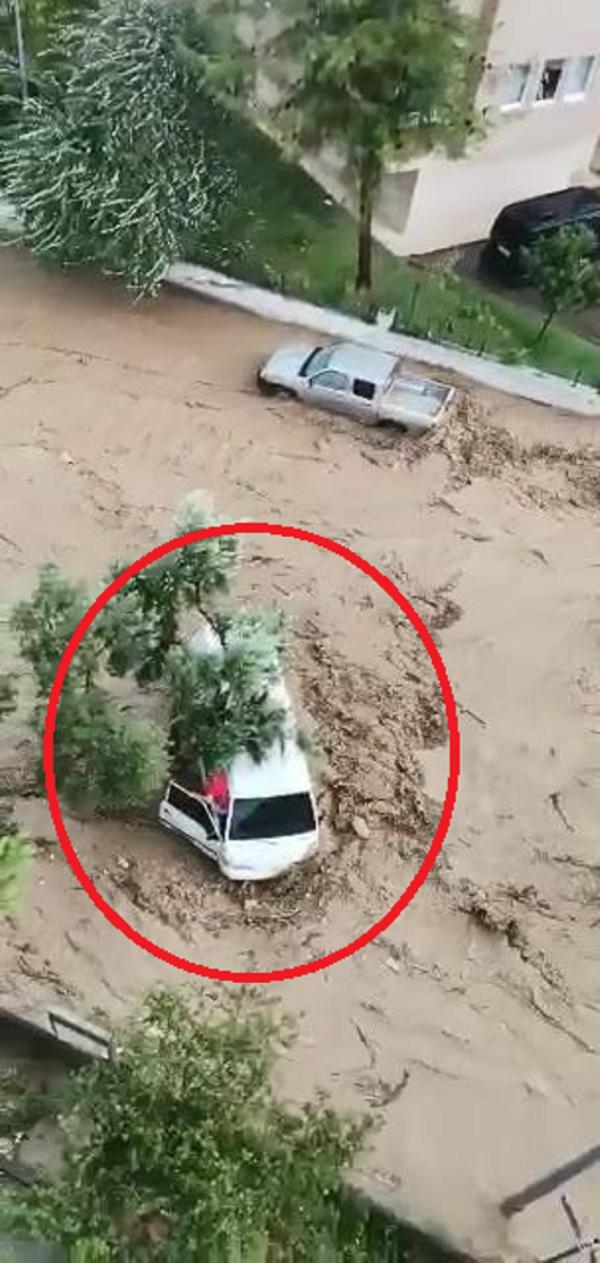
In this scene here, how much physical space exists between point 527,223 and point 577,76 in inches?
86.5

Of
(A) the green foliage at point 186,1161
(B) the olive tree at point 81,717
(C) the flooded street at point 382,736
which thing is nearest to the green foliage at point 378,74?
(C) the flooded street at point 382,736

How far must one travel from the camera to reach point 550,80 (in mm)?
19672

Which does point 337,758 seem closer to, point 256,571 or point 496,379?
point 256,571

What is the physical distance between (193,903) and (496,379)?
925 centimetres

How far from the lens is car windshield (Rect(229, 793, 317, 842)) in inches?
535

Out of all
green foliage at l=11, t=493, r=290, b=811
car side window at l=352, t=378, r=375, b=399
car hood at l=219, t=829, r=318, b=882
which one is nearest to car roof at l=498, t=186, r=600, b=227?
car side window at l=352, t=378, r=375, b=399

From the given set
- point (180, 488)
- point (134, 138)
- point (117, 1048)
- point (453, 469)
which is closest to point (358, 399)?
point (453, 469)

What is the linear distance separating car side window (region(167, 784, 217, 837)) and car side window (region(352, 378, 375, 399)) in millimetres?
6795

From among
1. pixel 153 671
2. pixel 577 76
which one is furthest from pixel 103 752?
pixel 577 76

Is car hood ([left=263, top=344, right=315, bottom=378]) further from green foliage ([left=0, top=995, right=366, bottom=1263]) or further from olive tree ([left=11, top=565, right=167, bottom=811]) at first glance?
green foliage ([left=0, top=995, right=366, bottom=1263])

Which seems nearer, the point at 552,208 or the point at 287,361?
the point at 287,361

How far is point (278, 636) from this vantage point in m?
13.7

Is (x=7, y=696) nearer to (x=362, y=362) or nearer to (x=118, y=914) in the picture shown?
(x=118, y=914)

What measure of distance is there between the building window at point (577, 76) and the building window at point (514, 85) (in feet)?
2.40
